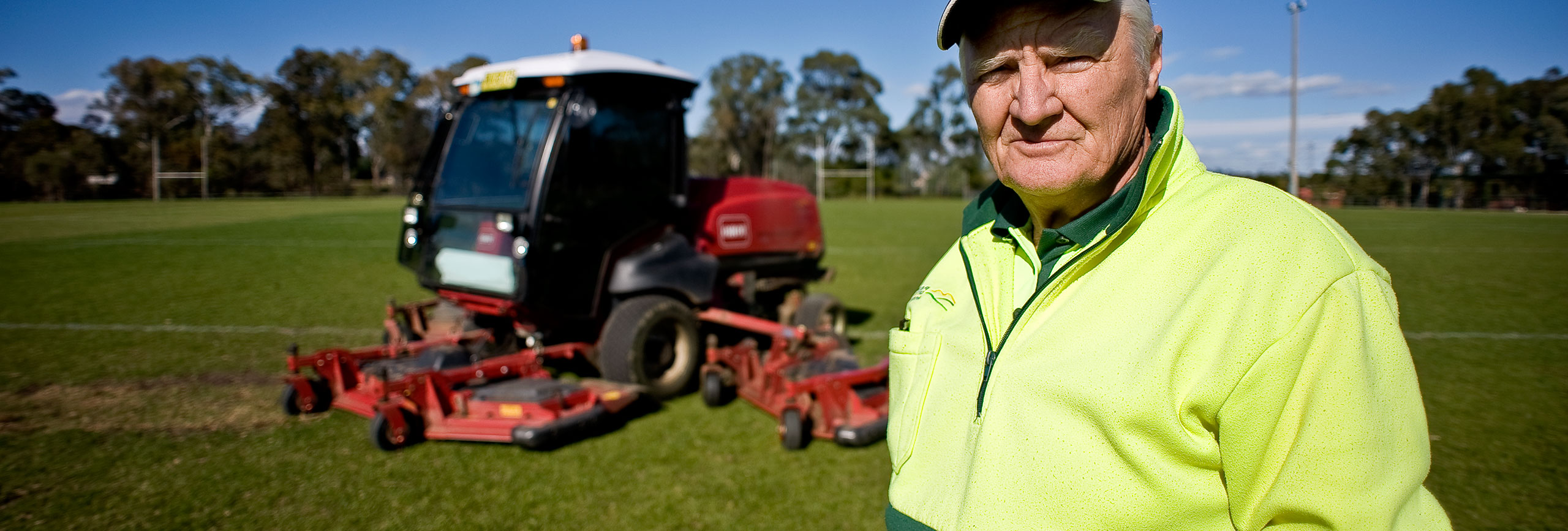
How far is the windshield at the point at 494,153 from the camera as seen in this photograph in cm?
532

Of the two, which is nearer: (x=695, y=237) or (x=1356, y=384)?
(x=1356, y=384)

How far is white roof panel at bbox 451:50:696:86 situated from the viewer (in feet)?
17.1

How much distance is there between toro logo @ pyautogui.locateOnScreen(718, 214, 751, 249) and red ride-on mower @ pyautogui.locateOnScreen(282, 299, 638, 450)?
145cm

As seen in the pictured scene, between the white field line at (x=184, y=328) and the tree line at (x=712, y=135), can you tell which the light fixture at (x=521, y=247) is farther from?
the tree line at (x=712, y=135)

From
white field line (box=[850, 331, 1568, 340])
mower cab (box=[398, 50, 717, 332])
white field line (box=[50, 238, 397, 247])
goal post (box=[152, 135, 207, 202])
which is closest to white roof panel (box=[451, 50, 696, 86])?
mower cab (box=[398, 50, 717, 332])

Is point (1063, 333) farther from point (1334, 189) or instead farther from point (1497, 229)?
point (1334, 189)

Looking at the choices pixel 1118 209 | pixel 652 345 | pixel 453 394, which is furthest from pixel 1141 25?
pixel 652 345

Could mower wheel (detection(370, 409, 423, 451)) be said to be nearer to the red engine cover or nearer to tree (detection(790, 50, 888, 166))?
the red engine cover

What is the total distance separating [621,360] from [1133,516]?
441cm

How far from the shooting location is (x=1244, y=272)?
1040mm

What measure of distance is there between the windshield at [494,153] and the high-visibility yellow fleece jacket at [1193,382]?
4.47m

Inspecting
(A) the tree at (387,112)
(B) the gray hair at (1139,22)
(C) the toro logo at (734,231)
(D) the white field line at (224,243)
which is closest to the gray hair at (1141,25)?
(B) the gray hair at (1139,22)

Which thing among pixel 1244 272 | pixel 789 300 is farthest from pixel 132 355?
pixel 1244 272

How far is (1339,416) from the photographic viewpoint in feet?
3.13
